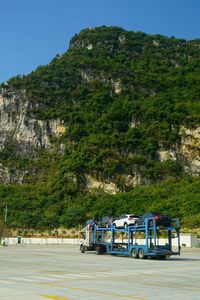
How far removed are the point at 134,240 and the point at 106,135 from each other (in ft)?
265

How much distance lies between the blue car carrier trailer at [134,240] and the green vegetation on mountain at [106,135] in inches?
1345

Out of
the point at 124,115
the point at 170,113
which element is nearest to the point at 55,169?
the point at 124,115

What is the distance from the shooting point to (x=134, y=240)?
128 feet

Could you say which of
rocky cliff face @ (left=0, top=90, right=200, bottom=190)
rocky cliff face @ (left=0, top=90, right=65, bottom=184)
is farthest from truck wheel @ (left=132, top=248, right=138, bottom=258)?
rocky cliff face @ (left=0, top=90, right=65, bottom=184)

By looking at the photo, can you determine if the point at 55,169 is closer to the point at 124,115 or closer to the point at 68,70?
the point at 124,115

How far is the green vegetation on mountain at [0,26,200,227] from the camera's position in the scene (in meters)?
94.8

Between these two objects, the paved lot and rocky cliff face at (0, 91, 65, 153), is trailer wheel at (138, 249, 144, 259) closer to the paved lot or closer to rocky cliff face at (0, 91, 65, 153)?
the paved lot

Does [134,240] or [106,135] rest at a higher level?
[106,135]

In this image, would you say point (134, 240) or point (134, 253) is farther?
point (134, 240)

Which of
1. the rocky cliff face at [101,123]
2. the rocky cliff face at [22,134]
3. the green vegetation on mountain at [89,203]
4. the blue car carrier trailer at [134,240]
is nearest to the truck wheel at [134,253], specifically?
the blue car carrier trailer at [134,240]

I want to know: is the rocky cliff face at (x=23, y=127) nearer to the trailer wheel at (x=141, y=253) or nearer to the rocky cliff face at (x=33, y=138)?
the rocky cliff face at (x=33, y=138)

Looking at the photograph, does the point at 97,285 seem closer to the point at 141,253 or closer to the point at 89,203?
the point at 141,253

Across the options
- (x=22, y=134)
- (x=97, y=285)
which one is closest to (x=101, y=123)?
(x=22, y=134)

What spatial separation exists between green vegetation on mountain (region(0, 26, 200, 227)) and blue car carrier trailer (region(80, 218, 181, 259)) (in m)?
34.2
